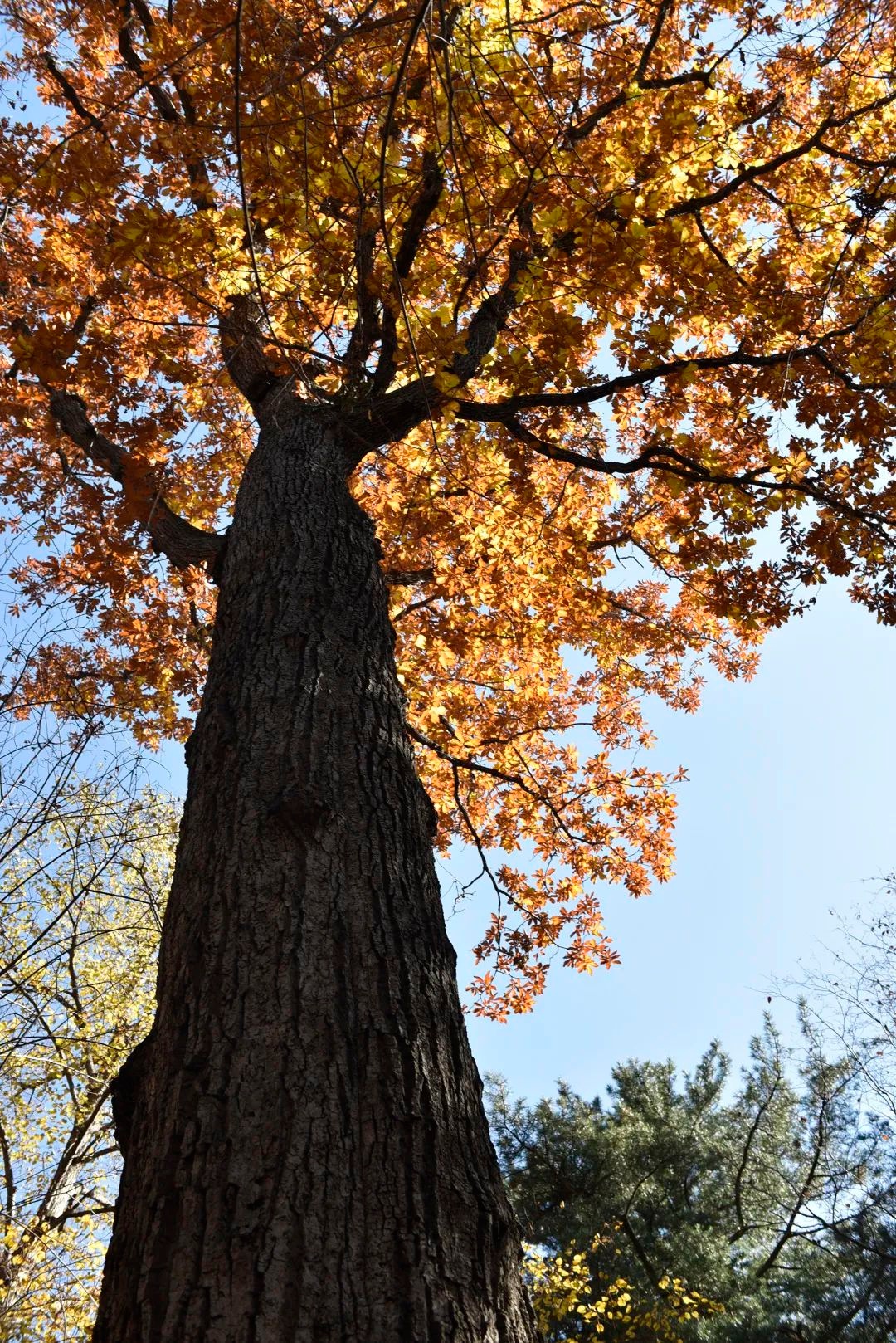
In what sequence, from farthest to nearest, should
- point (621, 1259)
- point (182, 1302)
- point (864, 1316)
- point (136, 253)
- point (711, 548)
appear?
1. point (621, 1259)
2. point (864, 1316)
3. point (711, 548)
4. point (136, 253)
5. point (182, 1302)

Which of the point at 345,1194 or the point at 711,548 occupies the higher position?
the point at 711,548

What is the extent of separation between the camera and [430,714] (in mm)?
6844

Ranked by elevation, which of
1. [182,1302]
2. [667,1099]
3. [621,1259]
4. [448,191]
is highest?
[448,191]

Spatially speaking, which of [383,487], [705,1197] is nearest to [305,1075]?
[383,487]

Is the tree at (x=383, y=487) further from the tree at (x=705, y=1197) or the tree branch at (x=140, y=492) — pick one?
the tree at (x=705, y=1197)

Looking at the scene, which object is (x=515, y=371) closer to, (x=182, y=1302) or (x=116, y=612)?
(x=116, y=612)

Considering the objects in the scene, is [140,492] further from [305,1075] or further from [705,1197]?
[705,1197]

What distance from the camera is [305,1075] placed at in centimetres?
158

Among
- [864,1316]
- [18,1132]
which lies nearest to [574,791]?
[864,1316]

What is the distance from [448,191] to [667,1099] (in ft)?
51.9

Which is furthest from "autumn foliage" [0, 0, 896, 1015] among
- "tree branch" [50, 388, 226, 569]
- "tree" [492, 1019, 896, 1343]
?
"tree" [492, 1019, 896, 1343]

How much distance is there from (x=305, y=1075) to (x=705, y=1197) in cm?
1495

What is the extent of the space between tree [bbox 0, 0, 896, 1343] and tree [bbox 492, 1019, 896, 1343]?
21.0 feet

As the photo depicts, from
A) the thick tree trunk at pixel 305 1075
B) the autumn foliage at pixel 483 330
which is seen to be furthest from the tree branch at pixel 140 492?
the thick tree trunk at pixel 305 1075
